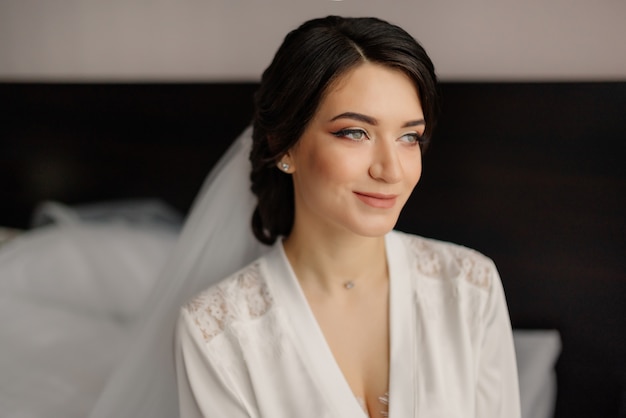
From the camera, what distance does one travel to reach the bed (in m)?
1.12

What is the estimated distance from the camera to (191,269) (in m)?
1.27

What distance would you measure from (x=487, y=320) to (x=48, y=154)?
1666 mm

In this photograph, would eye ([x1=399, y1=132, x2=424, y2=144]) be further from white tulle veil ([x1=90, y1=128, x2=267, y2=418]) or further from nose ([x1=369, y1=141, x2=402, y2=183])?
white tulle veil ([x1=90, y1=128, x2=267, y2=418])

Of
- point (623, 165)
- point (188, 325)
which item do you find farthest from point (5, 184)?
point (623, 165)

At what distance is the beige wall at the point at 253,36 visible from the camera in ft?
3.40

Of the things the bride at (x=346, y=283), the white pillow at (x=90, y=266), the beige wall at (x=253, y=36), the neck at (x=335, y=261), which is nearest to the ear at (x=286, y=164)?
the bride at (x=346, y=283)

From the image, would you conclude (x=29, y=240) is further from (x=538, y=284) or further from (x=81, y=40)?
(x=538, y=284)

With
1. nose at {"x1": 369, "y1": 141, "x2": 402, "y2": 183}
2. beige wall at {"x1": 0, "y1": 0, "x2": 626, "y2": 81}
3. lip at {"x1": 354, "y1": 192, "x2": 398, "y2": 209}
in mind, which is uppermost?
beige wall at {"x1": 0, "y1": 0, "x2": 626, "y2": 81}

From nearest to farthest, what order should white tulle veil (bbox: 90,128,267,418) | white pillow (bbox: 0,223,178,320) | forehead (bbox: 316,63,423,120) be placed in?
1. forehead (bbox: 316,63,423,120)
2. white tulle veil (bbox: 90,128,267,418)
3. white pillow (bbox: 0,223,178,320)

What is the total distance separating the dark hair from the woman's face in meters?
0.01

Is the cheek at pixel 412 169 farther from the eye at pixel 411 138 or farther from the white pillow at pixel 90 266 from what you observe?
the white pillow at pixel 90 266

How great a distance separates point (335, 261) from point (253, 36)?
707 mm

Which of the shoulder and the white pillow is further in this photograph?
the white pillow

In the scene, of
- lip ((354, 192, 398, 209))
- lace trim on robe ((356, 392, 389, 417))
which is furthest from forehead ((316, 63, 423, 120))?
lace trim on robe ((356, 392, 389, 417))
